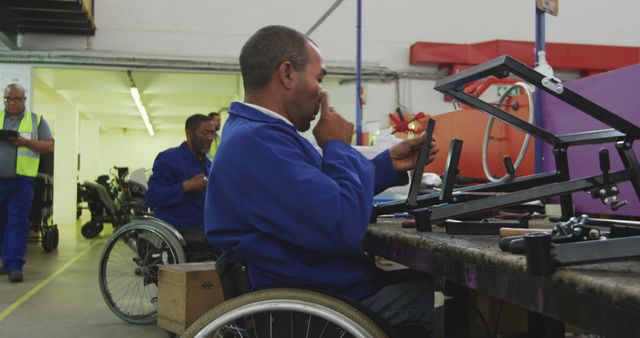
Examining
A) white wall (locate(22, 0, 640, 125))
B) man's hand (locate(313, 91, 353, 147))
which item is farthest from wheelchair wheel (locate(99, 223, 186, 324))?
white wall (locate(22, 0, 640, 125))

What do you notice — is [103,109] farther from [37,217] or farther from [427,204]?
[427,204]

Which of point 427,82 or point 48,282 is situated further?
point 427,82

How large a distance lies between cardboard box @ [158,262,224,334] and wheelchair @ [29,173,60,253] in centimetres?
394

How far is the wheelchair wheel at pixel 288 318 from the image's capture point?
3.16 feet

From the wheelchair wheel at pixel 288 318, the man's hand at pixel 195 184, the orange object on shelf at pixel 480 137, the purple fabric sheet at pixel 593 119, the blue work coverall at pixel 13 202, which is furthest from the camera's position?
the blue work coverall at pixel 13 202

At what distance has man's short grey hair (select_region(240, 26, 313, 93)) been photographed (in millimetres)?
1335

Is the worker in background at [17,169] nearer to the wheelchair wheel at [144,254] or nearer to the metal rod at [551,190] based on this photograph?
the wheelchair wheel at [144,254]

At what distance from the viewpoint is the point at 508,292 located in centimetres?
83

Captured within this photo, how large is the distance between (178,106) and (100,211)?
446cm

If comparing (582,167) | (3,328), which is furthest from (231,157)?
(3,328)

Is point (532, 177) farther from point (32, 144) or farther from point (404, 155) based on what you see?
point (32, 144)

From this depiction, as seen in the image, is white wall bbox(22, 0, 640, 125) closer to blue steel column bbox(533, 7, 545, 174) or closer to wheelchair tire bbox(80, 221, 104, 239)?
wheelchair tire bbox(80, 221, 104, 239)

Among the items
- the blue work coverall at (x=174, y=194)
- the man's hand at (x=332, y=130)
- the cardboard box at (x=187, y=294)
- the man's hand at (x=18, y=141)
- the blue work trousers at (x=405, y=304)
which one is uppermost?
the man's hand at (x=18, y=141)

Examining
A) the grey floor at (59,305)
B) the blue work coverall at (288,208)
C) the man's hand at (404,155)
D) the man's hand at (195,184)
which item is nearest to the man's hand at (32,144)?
the grey floor at (59,305)
